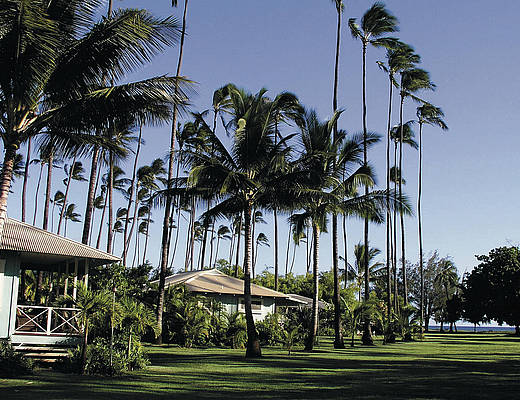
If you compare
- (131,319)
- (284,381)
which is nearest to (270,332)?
(131,319)

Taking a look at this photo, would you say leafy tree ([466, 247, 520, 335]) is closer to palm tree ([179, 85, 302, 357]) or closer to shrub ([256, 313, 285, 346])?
shrub ([256, 313, 285, 346])

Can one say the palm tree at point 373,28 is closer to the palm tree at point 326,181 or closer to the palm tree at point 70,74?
the palm tree at point 326,181

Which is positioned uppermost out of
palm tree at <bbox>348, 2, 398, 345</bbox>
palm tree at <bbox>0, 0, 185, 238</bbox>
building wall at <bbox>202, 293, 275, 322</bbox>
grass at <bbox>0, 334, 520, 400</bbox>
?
palm tree at <bbox>348, 2, 398, 345</bbox>

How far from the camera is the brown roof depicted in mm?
32750

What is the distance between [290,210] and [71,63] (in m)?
12.7

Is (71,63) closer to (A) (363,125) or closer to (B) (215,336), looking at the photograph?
(B) (215,336)

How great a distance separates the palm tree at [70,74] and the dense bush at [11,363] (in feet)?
14.0

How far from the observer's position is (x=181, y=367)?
18094 mm

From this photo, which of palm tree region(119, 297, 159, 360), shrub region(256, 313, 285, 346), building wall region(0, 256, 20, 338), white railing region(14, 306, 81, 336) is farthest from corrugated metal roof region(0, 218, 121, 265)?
shrub region(256, 313, 285, 346)

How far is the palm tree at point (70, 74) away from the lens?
13.2m

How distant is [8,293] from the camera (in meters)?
16.9

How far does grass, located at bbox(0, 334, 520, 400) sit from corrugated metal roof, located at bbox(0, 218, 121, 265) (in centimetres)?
343

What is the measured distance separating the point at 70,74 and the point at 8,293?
22.8 feet

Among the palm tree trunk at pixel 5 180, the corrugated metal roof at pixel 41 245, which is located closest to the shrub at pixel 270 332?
the corrugated metal roof at pixel 41 245
